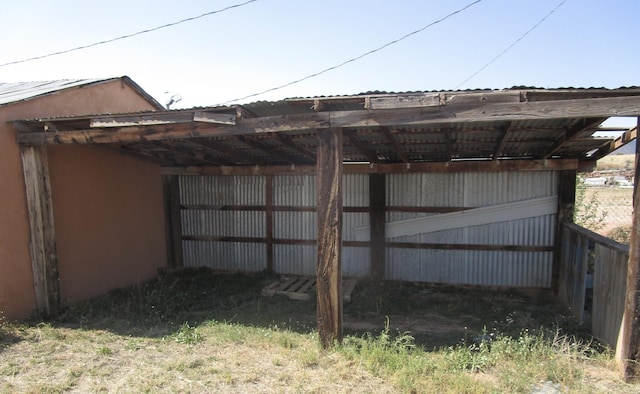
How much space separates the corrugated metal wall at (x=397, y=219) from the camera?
7340 mm

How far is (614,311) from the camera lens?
434cm

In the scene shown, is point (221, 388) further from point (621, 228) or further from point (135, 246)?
point (621, 228)

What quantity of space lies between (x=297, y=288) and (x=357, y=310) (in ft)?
5.02

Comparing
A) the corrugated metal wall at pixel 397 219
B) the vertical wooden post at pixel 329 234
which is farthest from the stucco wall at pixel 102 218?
the vertical wooden post at pixel 329 234

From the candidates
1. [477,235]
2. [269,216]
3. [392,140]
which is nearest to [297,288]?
[269,216]

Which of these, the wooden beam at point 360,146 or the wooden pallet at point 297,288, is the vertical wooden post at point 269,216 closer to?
the wooden pallet at point 297,288

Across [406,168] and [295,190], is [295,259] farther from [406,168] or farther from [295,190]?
[406,168]

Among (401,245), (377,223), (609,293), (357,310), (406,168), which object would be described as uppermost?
(406,168)

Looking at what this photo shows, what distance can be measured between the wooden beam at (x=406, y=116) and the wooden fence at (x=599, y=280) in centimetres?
171

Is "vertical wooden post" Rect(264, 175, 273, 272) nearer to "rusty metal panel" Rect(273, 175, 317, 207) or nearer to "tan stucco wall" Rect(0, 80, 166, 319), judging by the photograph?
"rusty metal panel" Rect(273, 175, 317, 207)

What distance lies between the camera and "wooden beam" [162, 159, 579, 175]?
6944mm

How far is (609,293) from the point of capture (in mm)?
4520

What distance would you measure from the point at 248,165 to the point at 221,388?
557 cm

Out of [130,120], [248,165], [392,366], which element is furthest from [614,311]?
[248,165]
